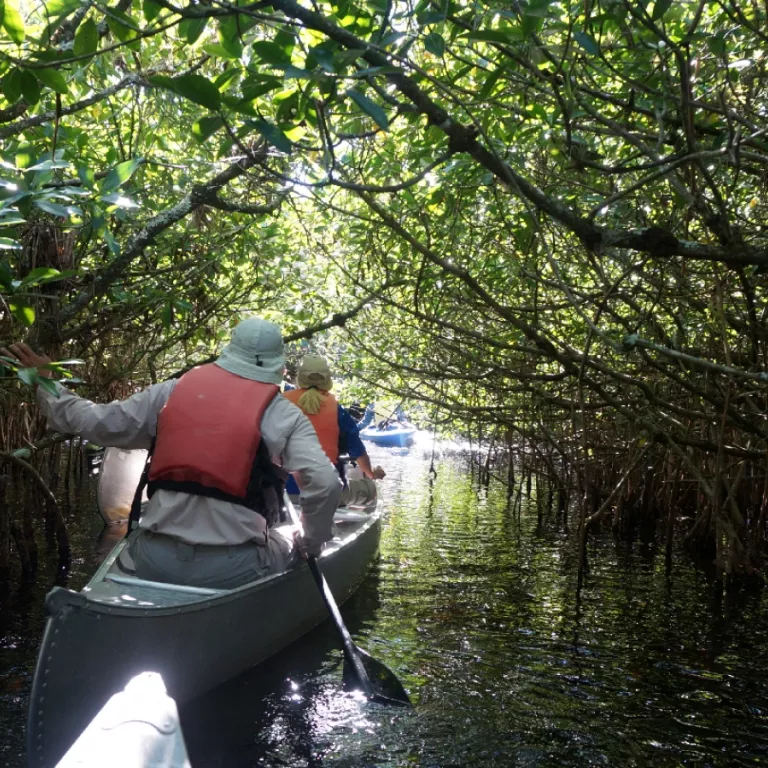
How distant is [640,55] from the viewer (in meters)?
3.98

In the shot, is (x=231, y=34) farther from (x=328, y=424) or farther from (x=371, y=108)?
(x=328, y=424)

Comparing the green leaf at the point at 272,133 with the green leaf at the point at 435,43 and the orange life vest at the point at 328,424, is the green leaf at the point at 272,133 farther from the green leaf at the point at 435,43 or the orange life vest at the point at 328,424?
the orange life vest at the point at 328,424

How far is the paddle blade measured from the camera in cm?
422

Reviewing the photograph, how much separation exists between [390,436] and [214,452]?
22.5 meters

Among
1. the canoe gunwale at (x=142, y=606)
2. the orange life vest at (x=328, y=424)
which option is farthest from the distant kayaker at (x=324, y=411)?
the canoe gunwale at (x=142, y=606)

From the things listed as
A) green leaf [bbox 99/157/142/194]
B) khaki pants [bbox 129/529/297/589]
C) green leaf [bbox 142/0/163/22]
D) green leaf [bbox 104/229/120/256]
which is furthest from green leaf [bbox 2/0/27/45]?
khaki pants [bbox 129/529/297/589]

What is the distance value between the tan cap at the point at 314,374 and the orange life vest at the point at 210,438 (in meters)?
2.41

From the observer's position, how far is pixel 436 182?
210 inches

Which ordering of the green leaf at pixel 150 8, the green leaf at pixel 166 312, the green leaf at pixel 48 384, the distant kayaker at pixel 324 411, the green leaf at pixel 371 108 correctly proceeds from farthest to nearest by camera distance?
the distant kayaker at pixel 324 411 → the green leaf at pixel 166 312 → the green leaf at pixel 48 384 → the green leaf at pixel 150 8 → the green leaf at pixel 371 108

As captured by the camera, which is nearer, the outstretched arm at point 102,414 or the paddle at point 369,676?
the outstretched arm at point 102,414

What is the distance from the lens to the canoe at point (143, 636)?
3.02 m

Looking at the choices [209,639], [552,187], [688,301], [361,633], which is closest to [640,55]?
[552,187]

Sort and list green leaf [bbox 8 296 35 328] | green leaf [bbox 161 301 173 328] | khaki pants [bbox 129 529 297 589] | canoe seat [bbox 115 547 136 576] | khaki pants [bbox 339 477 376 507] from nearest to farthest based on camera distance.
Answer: green leaf [bbox 8 296 35 328] → khaki pants [bbox 129 529 297 589] → canoe seat [bbox 115 547 136 576] → green leaf [bbox 161 301 173 328] → khaki pants [bbox 339 477 376 507]

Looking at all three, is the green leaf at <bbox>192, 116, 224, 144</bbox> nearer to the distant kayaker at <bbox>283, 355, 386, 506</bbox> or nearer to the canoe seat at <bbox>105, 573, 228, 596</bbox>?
the canoe seat at <bbox>105, 573, 228, 596</bbox>
